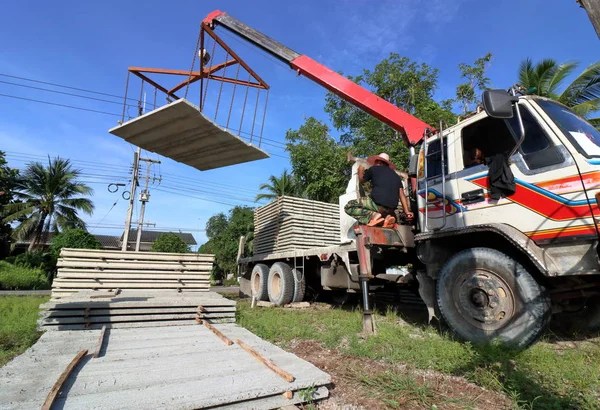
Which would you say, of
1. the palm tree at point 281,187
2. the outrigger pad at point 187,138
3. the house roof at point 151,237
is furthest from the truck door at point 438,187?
the house roof at point 151,237

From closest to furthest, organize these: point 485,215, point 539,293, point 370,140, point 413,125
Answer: point 539,293, point 485,215, point 413,125, point 370,140

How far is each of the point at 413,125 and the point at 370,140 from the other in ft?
29.3

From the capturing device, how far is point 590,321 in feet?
15.0

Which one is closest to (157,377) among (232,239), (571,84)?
(571,84)

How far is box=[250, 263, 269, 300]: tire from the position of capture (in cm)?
962

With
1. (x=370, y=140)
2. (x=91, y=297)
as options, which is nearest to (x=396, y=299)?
(x=91, y=297)

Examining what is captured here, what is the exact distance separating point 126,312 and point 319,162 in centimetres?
1187

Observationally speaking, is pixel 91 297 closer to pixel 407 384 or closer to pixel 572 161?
pixel 407 384

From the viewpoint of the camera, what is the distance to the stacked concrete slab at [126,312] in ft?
16.5

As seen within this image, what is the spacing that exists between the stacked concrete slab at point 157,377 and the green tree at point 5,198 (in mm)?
28665

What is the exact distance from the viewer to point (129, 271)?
727cm

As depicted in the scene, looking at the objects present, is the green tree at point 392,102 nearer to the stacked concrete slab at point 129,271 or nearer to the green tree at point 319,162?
the green tree at point 319,162

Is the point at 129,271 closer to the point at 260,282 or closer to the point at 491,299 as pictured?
the point at 260,282

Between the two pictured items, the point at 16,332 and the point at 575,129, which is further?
the point at 16,332
